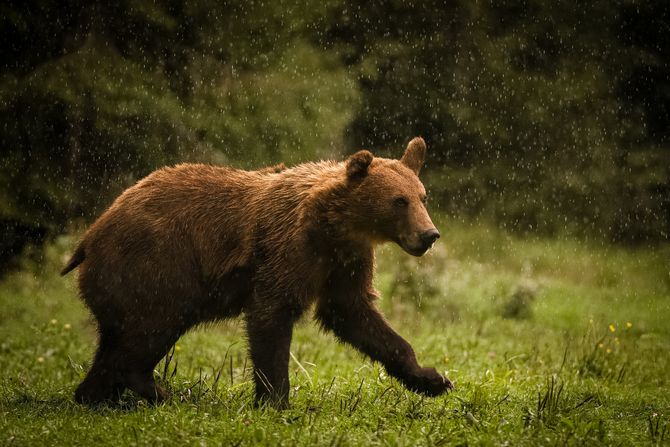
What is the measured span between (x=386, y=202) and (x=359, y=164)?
33 centimetres

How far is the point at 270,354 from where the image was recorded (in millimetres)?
5605

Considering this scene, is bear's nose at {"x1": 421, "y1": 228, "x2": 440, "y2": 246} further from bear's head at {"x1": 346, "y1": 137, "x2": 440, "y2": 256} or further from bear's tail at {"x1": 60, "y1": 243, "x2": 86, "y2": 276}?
bear's tail at {"x1": 60, "y1": 243, "x2": 86, "y2": 276}

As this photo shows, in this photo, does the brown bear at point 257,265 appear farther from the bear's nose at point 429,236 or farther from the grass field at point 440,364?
the grass field at point 440,364

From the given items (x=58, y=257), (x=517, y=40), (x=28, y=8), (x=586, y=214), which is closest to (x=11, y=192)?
(x=58, y=257)

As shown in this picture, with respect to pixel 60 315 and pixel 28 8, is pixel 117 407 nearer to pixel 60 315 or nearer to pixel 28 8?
pixel 60 315

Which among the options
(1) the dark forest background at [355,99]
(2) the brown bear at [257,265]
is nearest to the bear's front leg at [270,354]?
(2) the brown bear at [257,265]

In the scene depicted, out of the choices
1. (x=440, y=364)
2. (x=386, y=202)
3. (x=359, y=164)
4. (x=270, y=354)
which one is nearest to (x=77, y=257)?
(x=270, y=354)

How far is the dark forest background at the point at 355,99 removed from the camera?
10.4m

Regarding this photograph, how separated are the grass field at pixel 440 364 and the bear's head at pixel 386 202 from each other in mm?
1065

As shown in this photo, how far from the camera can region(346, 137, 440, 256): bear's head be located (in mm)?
5602

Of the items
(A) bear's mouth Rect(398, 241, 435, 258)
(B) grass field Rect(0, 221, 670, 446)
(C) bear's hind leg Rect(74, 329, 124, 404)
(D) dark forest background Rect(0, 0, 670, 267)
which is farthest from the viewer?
(D) dark forest background Rect(0, 0, 670, 267)

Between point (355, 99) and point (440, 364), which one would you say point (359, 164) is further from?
point (355, 99)

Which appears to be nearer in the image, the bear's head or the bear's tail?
the bear's head

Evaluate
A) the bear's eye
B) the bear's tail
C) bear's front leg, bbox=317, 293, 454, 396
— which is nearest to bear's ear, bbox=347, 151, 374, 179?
the bear's eye
